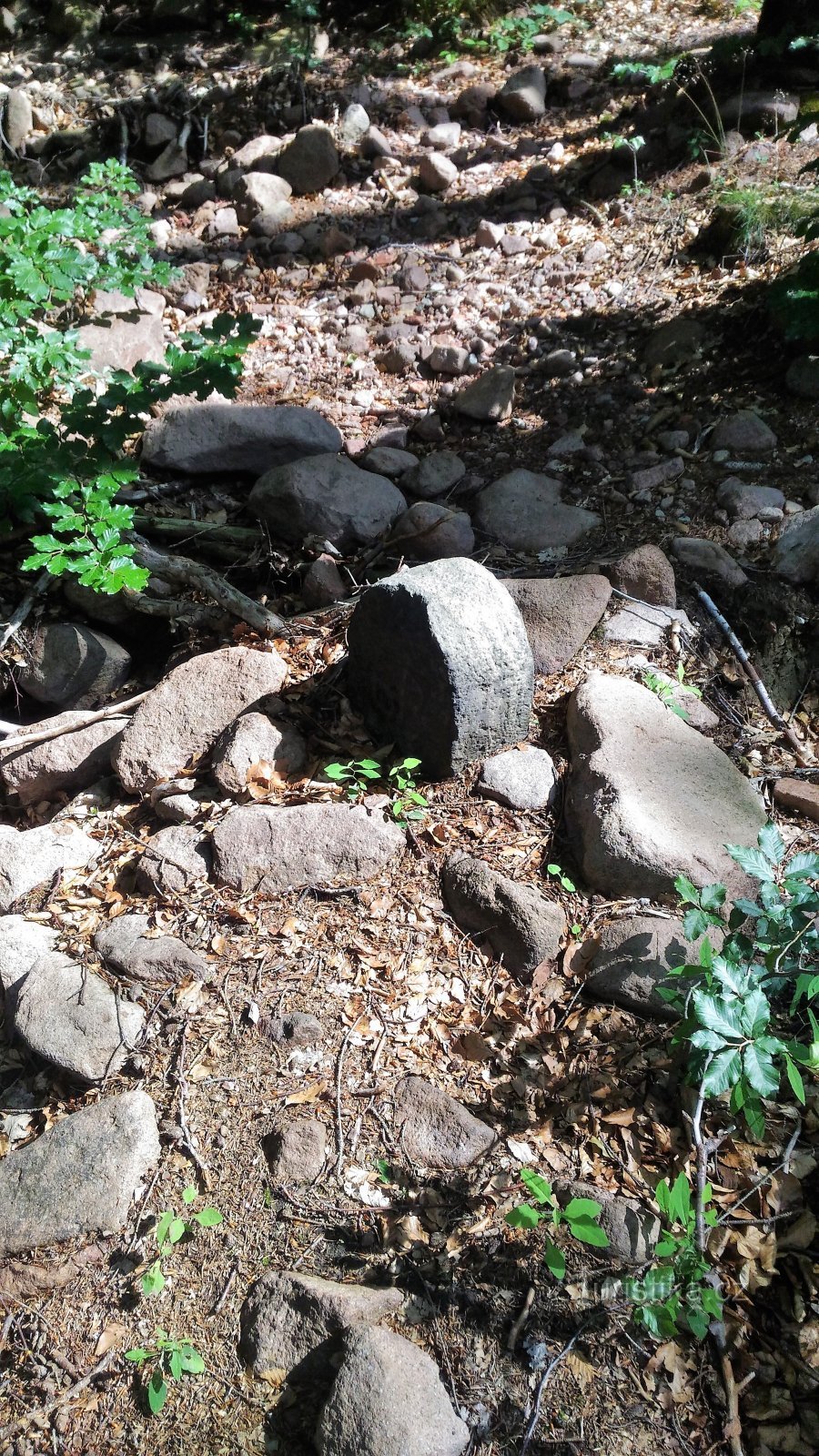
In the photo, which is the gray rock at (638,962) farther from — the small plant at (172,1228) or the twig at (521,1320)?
the small plant at (172,1228)

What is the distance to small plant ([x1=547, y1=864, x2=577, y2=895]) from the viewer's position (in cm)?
277

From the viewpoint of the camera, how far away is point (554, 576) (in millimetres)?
3789

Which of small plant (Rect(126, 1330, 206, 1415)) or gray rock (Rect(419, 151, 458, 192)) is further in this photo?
gray rock (Rect(419, 151, 458, 192))

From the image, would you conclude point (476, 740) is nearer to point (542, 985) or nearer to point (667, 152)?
point (542, 985)

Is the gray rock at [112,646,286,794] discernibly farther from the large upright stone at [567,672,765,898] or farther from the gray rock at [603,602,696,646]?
the gray rock at [603,602,696,646]

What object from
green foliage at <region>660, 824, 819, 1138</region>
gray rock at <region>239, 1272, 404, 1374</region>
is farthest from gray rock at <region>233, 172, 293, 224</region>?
gray rock at <region>239, 1272, 404, 1374</region>

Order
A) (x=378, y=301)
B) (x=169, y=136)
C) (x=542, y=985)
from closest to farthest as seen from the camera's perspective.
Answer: (x=542, y=985), (x=378, y=301), (x=169, y=136)

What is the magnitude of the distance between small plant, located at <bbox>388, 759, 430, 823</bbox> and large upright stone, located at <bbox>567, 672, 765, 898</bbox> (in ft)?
1.47

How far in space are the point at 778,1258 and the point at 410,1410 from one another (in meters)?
0.83

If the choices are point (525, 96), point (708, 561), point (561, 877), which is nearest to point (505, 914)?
point (561, 877)

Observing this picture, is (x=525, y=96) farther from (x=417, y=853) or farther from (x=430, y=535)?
(x=417, y=853)

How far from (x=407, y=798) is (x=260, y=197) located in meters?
4.96

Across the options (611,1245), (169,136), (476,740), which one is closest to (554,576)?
(476,740)

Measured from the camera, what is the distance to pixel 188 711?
10.7 feet
